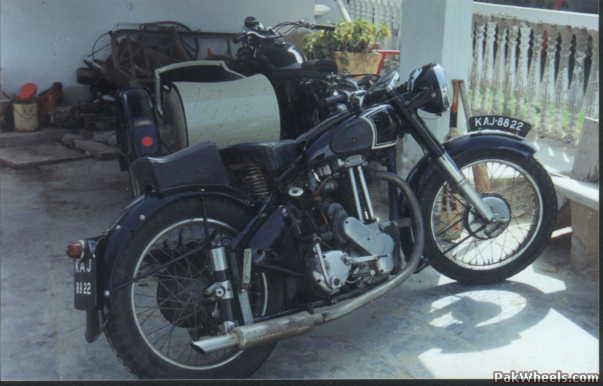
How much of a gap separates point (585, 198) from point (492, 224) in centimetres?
79

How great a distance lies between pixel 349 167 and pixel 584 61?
3823 mm

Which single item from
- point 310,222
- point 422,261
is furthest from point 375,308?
point 310,222

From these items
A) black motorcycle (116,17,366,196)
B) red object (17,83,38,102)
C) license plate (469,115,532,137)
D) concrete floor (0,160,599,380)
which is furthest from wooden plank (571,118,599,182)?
red object (17,83,38,102)

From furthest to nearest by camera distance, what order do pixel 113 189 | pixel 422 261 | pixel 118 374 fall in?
1. pixel 113 189
2. pixel 422 261
3. pixel 118 374

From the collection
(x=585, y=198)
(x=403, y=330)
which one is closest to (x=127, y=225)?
(x=403, y=330)

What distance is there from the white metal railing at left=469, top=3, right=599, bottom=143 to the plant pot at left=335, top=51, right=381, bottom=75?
1.21 meters

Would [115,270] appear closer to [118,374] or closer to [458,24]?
[118,374]

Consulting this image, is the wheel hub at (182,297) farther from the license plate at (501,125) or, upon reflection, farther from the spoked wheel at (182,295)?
the license plate at (501,125)

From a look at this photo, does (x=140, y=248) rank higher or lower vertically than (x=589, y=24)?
lower

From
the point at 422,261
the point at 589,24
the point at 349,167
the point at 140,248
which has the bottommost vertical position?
the point at 422,261

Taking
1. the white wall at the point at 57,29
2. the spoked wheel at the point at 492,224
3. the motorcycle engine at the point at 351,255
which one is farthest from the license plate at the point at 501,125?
the white wall at the point at 57,29

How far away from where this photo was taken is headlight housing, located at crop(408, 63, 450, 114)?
3.90 meters

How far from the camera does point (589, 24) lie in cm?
650

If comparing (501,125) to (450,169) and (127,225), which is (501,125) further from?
(127,225)
